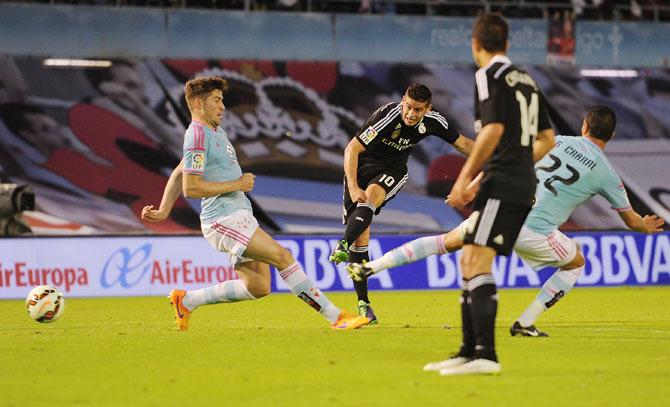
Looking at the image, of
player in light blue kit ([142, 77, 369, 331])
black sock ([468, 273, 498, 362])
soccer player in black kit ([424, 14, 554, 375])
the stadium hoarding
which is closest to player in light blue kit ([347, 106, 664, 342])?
player in light blue kit ([142, 77, 369, 331])

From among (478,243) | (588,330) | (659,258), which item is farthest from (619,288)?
(478,243)

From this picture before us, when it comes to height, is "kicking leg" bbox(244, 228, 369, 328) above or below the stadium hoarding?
above

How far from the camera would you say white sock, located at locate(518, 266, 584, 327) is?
9.50m

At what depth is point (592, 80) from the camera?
26750 millimetres

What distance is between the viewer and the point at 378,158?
36.0 feet

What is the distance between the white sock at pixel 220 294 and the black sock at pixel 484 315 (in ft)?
10.7

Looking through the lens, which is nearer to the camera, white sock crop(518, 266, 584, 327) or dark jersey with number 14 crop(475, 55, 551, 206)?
dark jersey with number 14 crop(475, 55, 551, 206)

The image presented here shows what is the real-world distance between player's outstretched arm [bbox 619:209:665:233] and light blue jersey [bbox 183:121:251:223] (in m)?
3.08

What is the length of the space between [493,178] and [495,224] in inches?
11.1

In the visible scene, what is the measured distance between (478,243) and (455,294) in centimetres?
1021

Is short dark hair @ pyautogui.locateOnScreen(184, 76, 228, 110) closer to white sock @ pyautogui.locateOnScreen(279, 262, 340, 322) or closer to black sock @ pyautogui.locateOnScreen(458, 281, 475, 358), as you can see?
white sock @ pyautogui.locateOnScreen(279, 262, 340, 322)

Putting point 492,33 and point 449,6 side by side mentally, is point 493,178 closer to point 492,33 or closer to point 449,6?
point 492,33

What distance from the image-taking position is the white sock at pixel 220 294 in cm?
981

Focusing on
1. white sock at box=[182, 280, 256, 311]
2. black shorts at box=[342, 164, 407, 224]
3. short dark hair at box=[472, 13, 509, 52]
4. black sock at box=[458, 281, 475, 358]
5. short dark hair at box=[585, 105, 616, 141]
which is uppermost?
short dark hair at box=[472, 13, 509, 52]
